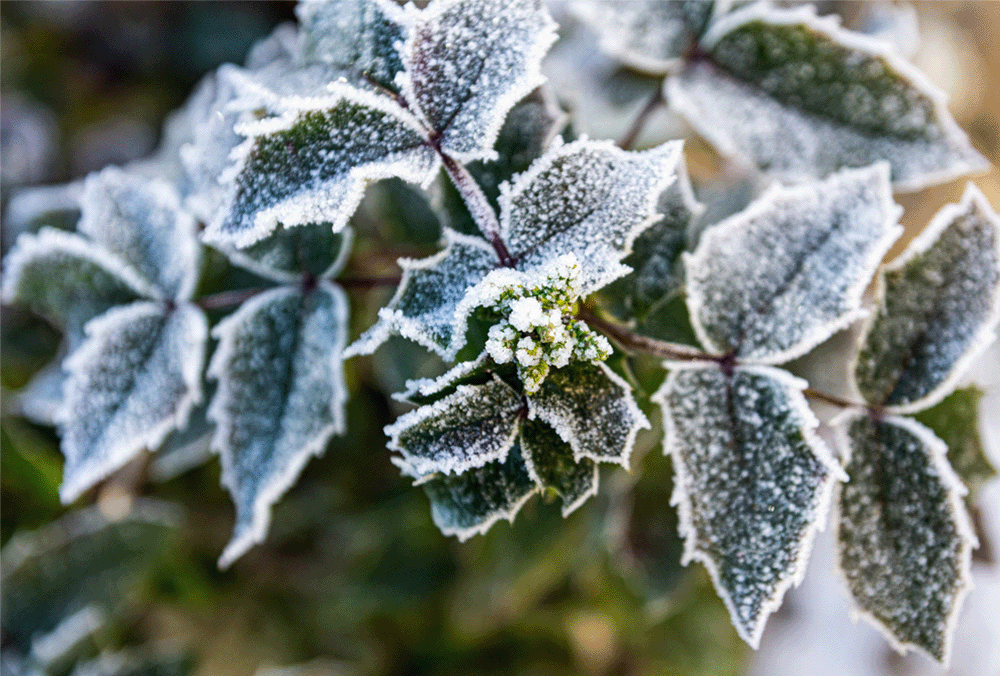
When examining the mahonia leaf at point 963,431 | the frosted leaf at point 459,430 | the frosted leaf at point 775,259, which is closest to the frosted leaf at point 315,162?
the frosted leaf at point 459,430

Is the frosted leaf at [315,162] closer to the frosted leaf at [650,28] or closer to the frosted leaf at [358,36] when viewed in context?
the frosted leaf at [358,36]

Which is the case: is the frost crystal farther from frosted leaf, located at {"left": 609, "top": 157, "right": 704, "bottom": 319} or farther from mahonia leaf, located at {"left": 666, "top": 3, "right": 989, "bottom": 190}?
mahonia leaf, located at {"left": 666, "top": 3, "right": 989, "bottom": 190}

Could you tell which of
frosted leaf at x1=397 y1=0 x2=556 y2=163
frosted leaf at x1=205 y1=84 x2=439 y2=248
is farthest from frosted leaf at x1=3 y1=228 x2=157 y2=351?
frosted leaf at x1=397 y1=0 x2=556 y2=163

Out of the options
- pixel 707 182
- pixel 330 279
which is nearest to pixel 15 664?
pixel 330 279

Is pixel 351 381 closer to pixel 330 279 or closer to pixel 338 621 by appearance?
pixel 330 279

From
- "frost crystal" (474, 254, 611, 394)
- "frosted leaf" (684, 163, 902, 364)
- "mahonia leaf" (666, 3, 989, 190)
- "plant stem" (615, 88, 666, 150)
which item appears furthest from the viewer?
"plant stem" (615, 88, 666, 150)
